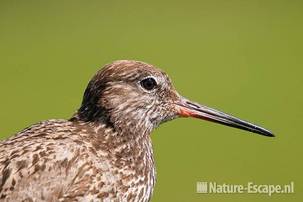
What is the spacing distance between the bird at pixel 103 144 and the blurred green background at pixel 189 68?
484 centimetres

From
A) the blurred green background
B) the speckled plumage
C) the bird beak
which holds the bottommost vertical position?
the speckled plumage

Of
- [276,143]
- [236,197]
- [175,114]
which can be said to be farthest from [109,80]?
[276,143]

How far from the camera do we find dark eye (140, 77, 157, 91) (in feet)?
22.9

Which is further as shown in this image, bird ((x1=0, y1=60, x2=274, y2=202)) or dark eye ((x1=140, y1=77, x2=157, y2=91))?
dark eye ((x1=140, y1=77, x2=157, y2=91))

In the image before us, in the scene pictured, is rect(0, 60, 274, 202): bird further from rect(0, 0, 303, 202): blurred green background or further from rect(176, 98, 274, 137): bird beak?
rect(0, 0, 303, 202): blurred green background

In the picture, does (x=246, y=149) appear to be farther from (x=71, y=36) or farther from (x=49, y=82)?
(x=71, y=36)

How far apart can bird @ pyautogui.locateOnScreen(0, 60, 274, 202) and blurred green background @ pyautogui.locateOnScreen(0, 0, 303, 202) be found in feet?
15.9

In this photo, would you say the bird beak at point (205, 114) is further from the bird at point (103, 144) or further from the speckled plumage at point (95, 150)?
the speckled plumage at point (95, 150)

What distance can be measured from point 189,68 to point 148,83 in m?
12.0

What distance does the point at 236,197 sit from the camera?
39.1 feet

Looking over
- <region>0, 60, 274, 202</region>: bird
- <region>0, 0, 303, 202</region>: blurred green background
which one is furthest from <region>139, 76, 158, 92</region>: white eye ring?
<region>0, 0, 303, 202</region>: blurred green background

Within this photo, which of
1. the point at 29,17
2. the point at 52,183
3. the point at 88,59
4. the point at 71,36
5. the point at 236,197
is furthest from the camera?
the point at 29,17

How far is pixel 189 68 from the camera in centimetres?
1900

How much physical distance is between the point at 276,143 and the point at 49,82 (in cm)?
527
